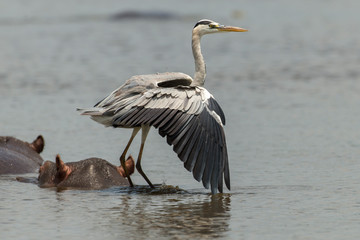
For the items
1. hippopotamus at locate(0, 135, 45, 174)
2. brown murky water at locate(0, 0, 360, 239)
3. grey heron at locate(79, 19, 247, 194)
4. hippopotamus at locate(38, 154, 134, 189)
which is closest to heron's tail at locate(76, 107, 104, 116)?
grey heron at locate(79, 19, 247, 194)

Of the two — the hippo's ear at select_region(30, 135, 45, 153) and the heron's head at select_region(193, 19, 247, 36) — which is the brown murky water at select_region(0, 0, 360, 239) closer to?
the hippo's ear at select_region(30, 135, 45, 153)

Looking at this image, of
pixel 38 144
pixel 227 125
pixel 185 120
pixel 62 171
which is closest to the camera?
pixel 185 120

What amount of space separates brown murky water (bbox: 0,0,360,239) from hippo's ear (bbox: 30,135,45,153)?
406 mm

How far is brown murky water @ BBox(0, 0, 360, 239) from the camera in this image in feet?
23.8

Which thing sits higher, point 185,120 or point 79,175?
point 185,120

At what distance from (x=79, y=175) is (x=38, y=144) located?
146 cm

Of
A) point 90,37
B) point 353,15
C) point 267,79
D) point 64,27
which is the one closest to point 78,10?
point 64,27

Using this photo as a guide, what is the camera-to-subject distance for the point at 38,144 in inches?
400

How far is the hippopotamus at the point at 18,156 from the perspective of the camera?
9.61m

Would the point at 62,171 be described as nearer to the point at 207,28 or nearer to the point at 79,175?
the point at 79,175

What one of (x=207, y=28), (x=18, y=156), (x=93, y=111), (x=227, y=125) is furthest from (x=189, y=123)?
(x=227, y=125)

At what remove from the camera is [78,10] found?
31109 mm

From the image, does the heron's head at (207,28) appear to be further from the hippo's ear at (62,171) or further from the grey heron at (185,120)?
the hippo's ear at (62,171)

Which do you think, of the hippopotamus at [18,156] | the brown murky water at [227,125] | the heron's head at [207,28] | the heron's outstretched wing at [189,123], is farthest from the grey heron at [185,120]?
the hippopotamus at [18,156]
